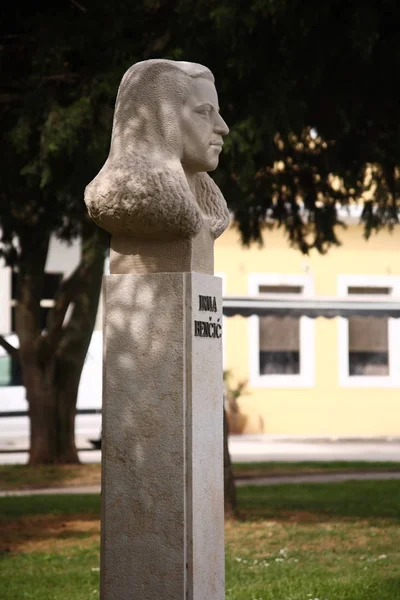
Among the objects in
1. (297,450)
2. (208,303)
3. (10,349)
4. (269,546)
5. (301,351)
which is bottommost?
(269,546)

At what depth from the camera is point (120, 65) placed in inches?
442

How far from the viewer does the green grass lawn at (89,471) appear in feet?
59.7

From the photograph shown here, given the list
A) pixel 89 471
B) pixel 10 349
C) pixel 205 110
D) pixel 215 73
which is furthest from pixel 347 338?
pixel 205 110

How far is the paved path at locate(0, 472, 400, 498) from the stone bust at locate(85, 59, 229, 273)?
30.5 feet

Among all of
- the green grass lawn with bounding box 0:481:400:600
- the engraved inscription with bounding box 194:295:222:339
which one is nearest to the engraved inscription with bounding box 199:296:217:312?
the engraved inscription with bounding box 194:295:222:339

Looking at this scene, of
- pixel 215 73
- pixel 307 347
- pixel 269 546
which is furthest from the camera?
pixel 307 347

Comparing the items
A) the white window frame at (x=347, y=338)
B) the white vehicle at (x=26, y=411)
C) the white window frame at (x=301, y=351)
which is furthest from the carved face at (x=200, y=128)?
the white window frame at (x=347, y=338)

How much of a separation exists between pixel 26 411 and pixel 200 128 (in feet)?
62.2

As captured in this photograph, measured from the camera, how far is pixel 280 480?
18.3 meters

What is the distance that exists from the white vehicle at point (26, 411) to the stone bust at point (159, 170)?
17.5m

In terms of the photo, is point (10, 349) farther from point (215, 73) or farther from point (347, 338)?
point (347, 338)

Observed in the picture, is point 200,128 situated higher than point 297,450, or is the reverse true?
point 200,128

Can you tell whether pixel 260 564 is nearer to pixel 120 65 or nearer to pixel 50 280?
pixel 120 65

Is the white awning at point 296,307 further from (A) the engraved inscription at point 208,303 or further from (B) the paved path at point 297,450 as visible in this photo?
(A) the engraved inscription at point 208,303
